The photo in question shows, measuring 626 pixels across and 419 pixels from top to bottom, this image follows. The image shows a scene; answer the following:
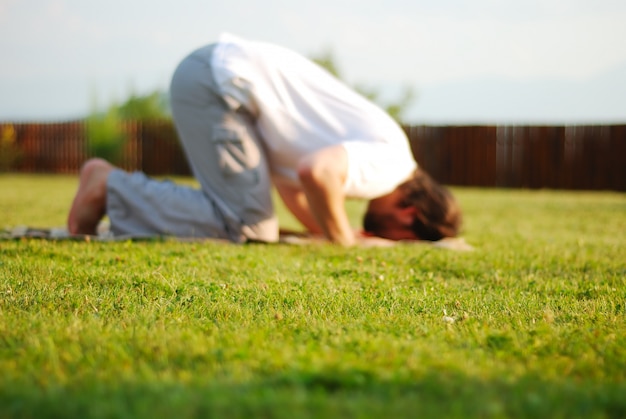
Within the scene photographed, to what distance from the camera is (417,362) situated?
2.05 metres

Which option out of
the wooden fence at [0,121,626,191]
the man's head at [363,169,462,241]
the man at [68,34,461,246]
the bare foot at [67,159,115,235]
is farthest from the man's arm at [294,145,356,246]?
the wooden fence at [0,121,626,191]

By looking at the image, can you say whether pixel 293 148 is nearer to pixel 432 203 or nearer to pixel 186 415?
pixel 432 203

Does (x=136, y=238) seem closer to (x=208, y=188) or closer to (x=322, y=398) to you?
A: (x=208, y=188)

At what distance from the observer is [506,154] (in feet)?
59.4

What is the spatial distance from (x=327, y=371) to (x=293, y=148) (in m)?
2.90

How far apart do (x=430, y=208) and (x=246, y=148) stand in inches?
52.4

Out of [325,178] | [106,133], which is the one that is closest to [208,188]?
[325,178]

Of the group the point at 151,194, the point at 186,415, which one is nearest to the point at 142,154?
the point at 151,194

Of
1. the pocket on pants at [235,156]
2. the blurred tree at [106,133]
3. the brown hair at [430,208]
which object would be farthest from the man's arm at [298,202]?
the blurred tree at [106,133]

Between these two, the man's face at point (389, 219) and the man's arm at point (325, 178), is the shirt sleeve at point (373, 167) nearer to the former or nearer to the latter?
the man's arm at point (325, 178)

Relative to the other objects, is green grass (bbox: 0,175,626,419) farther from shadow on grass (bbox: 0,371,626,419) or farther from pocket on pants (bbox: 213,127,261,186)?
pocket on pants (bbox: 213,127,261,186)

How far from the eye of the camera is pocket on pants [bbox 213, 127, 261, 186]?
462 cm

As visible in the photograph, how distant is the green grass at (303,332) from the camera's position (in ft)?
5.65

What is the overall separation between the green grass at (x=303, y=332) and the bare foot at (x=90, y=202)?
0.47 m
